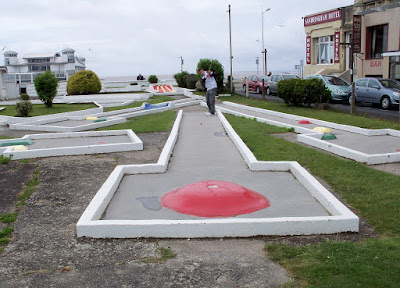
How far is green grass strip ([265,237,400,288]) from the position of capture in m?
3.48

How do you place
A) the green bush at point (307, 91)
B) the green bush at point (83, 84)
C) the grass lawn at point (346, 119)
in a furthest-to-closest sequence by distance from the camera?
the green bush at point (83, 84)
the green bush at point (307, 91)
the grass lawn at point (346, 119)

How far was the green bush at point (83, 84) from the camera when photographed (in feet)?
97.3

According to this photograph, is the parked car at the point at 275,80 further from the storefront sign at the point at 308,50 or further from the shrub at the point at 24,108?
the shrub at the point at 24,108

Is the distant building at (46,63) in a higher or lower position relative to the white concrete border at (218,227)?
higher

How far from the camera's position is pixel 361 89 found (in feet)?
65.8

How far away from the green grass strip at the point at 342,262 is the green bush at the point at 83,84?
89.6ft

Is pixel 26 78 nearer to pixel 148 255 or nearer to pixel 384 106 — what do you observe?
pixel 384 106

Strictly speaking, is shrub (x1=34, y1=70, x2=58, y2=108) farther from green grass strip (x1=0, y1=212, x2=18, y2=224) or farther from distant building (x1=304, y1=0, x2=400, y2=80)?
green grass strip (x1=0, y1=212, x2=18, y2=224)

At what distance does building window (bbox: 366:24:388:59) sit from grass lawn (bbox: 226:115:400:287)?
2398 centimetres

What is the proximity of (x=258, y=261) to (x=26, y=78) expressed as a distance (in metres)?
37.2

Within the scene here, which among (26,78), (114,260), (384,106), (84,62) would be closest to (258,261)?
(114,260)

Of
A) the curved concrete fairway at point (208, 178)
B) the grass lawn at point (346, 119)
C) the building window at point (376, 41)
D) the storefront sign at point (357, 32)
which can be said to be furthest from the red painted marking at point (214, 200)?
the storefront sign at point (357, 32)

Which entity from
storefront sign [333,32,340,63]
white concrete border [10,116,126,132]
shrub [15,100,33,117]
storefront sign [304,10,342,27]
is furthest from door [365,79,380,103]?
storefront sign [304,10,342,27]

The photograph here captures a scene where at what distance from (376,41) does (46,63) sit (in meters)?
40.2
